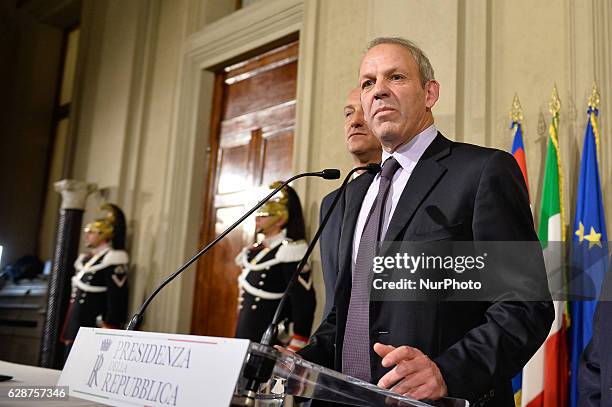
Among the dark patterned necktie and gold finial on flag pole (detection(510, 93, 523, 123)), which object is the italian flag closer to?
gold finial on flag pole (detection(510, 93, 523, 123))

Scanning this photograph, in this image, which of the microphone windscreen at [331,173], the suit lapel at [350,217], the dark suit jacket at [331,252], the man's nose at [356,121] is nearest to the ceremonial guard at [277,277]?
the man's nose at [356,121]

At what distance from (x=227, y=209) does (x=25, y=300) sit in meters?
2.91

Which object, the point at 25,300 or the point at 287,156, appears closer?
the point at 287,156

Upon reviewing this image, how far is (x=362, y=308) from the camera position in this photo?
1527mm

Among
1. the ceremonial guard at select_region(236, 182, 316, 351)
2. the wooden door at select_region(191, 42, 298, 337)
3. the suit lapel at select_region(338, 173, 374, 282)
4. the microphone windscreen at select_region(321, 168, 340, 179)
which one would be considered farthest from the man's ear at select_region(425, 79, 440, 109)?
the wooden door at select_region(191, 42, 298, 337)

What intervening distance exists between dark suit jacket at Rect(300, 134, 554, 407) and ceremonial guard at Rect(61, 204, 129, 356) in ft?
12.3

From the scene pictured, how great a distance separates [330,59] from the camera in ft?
14.3

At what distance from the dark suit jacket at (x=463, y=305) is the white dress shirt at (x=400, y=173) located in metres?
0.03

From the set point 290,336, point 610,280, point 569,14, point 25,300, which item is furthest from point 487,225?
point 25,300

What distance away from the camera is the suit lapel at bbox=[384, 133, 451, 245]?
154cm

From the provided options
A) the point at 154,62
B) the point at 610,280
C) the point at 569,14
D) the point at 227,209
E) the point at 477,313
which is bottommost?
the point at 477,313

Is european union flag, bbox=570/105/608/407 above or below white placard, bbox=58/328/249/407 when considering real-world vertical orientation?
above

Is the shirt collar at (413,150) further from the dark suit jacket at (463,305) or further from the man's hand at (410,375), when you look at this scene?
the man's hand at (410,375)

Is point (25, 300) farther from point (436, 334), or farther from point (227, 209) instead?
point (436, 334)
